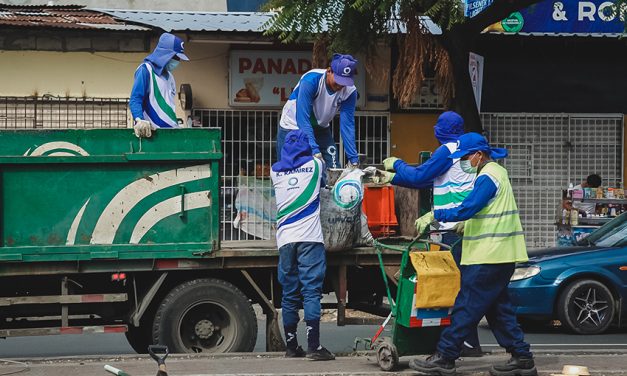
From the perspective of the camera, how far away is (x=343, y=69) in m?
9.48

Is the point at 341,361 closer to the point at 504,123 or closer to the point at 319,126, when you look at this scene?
the point at 319,126

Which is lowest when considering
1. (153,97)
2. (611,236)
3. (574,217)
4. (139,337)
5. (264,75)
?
(139,337)

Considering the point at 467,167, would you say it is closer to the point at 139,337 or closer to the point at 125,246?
the point at 125,246

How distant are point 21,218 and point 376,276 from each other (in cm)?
314

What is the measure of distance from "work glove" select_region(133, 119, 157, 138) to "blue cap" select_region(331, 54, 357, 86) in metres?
1.64

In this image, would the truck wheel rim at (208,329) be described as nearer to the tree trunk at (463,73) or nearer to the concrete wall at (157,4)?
the tree trunk at (463,73)

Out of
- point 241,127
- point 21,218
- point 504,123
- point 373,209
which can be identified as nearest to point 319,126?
point 373,209

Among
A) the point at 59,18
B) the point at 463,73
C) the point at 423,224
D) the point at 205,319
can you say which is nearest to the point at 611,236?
the point at 463,73

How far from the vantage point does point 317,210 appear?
8.93 m

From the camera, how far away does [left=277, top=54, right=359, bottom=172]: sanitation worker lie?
9.51 m

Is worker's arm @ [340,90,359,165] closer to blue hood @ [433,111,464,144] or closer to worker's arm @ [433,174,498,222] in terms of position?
blue hood @ [433,111,464,144]

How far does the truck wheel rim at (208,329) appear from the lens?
9.34 m

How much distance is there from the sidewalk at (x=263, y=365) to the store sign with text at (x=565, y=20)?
9582mm

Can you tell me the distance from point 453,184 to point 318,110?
166cm
